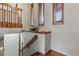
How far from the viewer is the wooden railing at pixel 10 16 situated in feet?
3.96

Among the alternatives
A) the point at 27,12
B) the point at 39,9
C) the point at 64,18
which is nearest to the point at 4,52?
the point at 27,12

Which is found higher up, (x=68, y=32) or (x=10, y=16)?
(x=10, y=16)

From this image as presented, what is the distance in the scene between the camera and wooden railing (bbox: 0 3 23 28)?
3.96ft

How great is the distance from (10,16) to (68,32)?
636 mm

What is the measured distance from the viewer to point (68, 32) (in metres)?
1.21

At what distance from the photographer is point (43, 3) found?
4.14ft

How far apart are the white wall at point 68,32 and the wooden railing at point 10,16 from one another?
0.33 meters

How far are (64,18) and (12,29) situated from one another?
571 millimetres

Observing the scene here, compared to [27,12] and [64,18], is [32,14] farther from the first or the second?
[64,18]

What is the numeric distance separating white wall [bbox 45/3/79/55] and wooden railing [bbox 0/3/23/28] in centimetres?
33

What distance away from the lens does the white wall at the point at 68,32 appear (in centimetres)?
120

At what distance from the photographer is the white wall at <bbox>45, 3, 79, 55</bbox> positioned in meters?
1.20

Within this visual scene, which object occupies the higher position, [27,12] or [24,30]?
[27,12]

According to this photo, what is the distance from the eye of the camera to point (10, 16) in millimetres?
1242
